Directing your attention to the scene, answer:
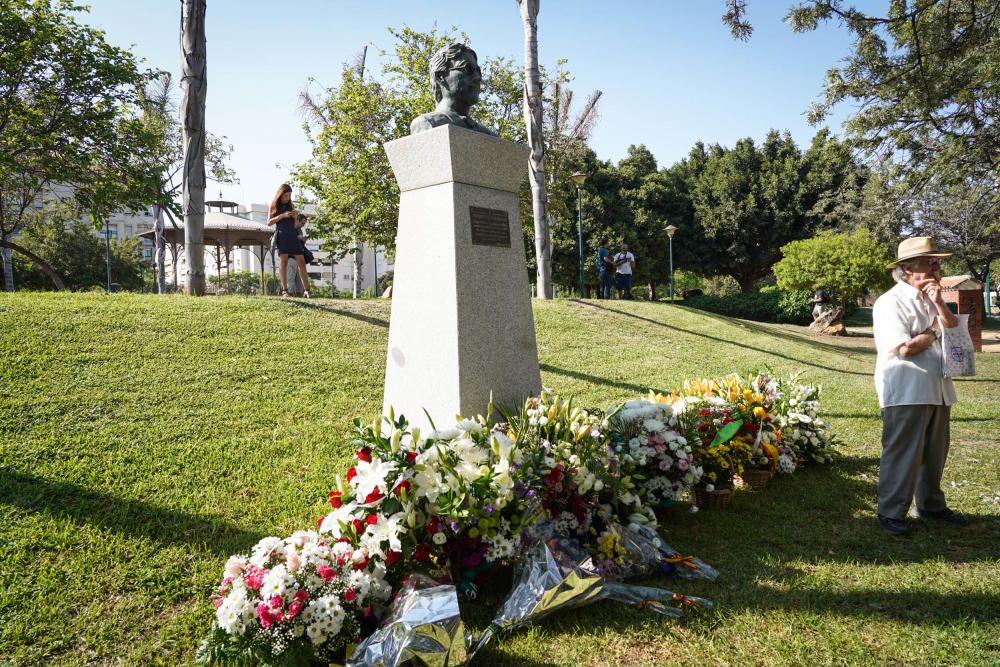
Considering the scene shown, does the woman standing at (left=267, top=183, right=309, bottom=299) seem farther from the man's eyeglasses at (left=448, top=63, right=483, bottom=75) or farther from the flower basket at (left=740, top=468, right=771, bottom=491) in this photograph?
the flower basket at (left=740, top=468, right=771, bottom=491)

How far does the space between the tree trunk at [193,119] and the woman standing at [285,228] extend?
1.11 m

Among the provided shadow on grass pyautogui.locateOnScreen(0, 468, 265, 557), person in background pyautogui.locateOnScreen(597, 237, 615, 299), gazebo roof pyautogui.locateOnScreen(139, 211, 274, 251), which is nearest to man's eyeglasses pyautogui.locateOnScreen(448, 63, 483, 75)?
shadow on grass pyautogui.locateOnScreen(0, 468, 265, 557)

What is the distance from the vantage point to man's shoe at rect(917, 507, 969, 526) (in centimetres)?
415

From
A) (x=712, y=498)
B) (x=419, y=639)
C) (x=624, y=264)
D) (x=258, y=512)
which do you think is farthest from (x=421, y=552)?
(x=624, y=264)

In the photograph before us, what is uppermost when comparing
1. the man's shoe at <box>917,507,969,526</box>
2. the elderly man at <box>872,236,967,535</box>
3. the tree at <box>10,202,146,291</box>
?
the tree at <box>10,202,146,291</box>

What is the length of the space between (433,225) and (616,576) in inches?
102

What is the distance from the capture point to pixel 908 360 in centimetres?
393

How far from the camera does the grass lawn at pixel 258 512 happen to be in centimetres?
277

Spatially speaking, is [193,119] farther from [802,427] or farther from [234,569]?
[802,427]

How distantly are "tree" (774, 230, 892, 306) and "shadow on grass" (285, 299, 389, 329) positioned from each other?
1759 cm

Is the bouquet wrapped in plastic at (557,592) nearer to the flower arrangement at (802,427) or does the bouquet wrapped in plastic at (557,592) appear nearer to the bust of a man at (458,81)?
the flower arrangement at (802,427)

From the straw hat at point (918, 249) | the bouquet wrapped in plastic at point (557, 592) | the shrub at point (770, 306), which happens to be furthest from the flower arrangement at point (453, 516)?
the shrub at point (770, 306)

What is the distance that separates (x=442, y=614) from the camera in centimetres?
255

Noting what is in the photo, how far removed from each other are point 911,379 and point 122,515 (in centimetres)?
526
